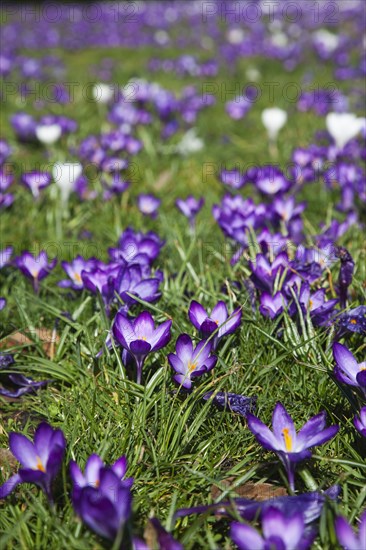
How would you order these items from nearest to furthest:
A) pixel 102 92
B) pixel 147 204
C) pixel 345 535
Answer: pixel 345 535
pixel 147 204
pixel 102 92

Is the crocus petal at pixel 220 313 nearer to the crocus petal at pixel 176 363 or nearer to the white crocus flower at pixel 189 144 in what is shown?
the crocus petal at pixel 176 363

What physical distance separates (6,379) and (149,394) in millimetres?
769

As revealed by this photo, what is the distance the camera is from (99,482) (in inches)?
63.6

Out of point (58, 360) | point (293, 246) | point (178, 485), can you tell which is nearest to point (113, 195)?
point (293, 246)

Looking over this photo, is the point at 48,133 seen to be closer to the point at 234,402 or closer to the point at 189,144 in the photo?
the point at 189,144

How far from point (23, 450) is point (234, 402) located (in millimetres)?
745

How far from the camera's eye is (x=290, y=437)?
1.82m

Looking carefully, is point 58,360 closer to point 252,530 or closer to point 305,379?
point 305,379

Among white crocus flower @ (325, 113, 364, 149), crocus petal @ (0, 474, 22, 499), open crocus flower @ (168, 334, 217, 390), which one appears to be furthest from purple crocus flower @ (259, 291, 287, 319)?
white crocus flower @ (325, 113, 364, 149)

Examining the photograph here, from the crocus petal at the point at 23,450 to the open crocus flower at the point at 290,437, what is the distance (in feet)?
2.04

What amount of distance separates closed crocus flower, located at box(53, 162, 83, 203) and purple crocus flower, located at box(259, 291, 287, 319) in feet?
6.27

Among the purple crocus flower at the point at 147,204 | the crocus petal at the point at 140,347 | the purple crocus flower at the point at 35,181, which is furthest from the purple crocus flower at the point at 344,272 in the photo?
the purple crocus flower at the point at 35,181

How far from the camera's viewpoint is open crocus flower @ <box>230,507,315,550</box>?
4.99ft

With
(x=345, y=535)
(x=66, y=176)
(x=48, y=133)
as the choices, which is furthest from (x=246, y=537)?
(x=48, y=133)
